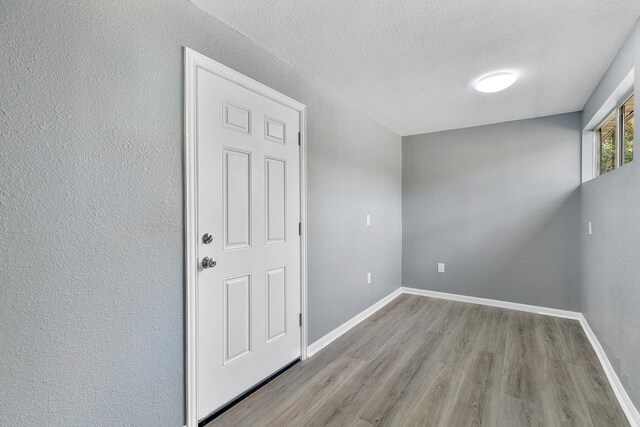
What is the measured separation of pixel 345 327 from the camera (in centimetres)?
298

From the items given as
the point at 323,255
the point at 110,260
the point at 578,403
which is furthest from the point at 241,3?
the point at 578,403

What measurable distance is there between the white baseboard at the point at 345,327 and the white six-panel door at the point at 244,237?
8.2 inches

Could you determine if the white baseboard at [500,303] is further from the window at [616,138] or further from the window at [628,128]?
the window at [628,128]

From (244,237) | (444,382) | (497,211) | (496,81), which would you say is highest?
(496,81)

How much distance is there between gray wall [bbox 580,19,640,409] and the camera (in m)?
1.75

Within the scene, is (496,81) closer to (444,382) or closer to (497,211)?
(497,211)

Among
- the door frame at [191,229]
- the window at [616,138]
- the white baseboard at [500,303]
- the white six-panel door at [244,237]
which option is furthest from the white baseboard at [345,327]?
the window at [616,138]

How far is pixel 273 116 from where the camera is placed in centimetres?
214

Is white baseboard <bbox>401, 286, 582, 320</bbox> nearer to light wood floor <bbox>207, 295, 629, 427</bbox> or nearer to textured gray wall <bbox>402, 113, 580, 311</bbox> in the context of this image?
textured gray wall <bbox>402, 113, 580, 311</bbox>

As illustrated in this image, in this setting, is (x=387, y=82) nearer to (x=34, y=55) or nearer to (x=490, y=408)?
(x=34, y=55)

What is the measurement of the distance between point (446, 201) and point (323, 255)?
227 centimetres

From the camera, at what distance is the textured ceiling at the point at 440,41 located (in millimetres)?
1651

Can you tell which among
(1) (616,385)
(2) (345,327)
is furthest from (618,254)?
(2) (345,327)

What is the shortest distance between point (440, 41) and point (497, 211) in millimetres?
2540
